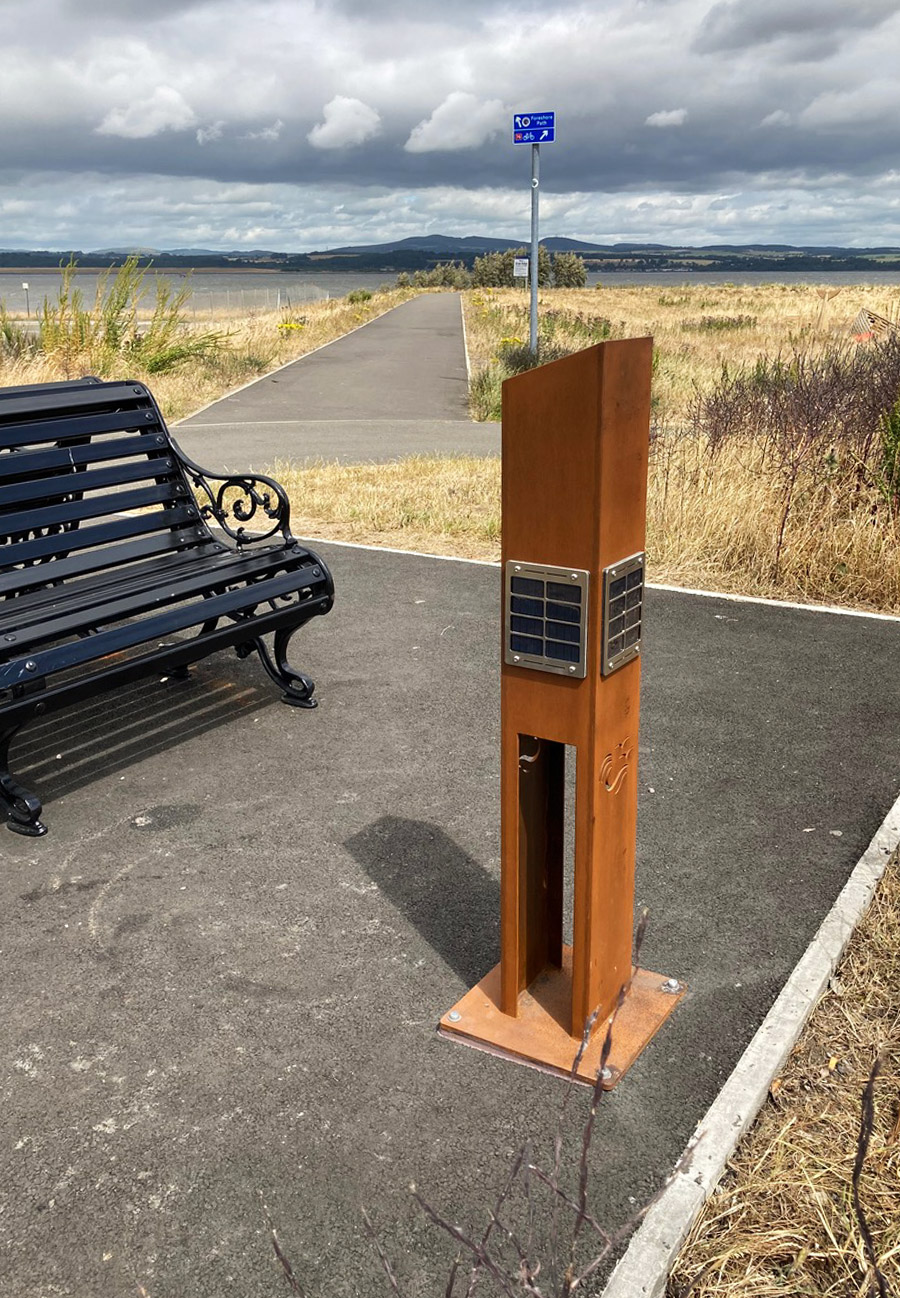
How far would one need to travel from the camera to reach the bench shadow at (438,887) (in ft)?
10.5

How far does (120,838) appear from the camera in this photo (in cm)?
385

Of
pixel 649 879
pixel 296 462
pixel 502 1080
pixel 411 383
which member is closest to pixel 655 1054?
pixel 502 1080

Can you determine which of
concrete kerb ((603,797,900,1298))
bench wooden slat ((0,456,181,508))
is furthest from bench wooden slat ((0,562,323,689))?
concrete kerb ((603,797,900,1298))

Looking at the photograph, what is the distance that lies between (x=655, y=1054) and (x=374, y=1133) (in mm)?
A: 713

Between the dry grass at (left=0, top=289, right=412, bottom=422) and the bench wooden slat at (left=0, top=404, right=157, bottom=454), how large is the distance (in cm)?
912

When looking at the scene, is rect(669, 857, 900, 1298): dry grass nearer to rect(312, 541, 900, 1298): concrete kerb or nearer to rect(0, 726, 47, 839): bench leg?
rect(312, 541, 900, 1298): concrete kerb

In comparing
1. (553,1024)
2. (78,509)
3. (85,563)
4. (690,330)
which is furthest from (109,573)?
(690,330)

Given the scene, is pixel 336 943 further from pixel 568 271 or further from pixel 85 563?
pixel 568 271

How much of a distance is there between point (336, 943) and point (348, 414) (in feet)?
46.2

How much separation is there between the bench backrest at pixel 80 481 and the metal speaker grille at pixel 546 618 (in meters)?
2.69

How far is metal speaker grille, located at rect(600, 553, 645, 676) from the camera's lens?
92.7 inches

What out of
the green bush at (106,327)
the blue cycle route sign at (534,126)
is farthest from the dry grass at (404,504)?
the blue cycle route sign at (534,126)

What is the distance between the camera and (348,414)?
653 inches

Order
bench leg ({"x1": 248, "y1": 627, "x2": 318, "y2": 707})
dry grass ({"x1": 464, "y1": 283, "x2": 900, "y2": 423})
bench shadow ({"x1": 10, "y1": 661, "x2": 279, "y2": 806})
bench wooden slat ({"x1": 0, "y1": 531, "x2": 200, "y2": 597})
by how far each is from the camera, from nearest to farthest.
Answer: bench shadow ({"x1": 10, "y1": 661, "x2": 279, "y2": 806}) < bench wooden slat ({"x1": 0, "y1": 531, "x2": 200, "y2": 597}) < bench leg ({"x1": 248, "y1": 627, "x2": 318, "y2": 707}) < dry grass ({"x1": 464, "y1": 283, "x2": 900, "y2": 423})
